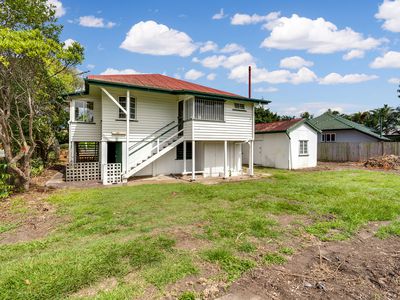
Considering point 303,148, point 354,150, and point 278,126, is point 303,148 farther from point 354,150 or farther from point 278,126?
point 354,150

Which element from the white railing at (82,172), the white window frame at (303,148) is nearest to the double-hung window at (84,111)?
the white railing at (82,172)

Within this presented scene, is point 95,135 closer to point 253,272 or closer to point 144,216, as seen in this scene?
point 144,216

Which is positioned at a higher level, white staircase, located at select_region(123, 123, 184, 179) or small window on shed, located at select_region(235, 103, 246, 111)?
small window on shed, located at select_region(235, 103, 246, 111)

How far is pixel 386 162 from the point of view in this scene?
18625 millimetres

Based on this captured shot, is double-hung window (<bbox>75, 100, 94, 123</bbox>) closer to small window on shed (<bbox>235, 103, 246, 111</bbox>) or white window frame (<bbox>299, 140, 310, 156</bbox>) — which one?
small window on shed (<bbox>235, 103, 246, 111</bbox>)

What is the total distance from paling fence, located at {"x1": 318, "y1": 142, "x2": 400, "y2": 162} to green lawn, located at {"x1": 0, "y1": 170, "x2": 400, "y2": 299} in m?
15.2

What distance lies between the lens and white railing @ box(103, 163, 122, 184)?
11016mm

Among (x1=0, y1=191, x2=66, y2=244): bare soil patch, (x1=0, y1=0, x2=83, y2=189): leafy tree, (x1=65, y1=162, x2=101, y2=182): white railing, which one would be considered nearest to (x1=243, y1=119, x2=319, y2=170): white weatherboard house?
(x1=65, y1=162, x2=101, y2=182): white railing

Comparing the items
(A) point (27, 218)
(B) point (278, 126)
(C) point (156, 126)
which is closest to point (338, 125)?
(B) point (278, 126)

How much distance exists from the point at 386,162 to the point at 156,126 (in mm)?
17799

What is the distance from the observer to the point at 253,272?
3.48 meters

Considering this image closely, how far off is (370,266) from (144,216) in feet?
15.3

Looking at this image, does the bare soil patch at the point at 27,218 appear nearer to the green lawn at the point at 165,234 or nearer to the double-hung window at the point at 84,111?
the green lawn at the point at 165,234

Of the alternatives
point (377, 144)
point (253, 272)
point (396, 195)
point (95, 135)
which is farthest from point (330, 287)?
point (377, 144)
